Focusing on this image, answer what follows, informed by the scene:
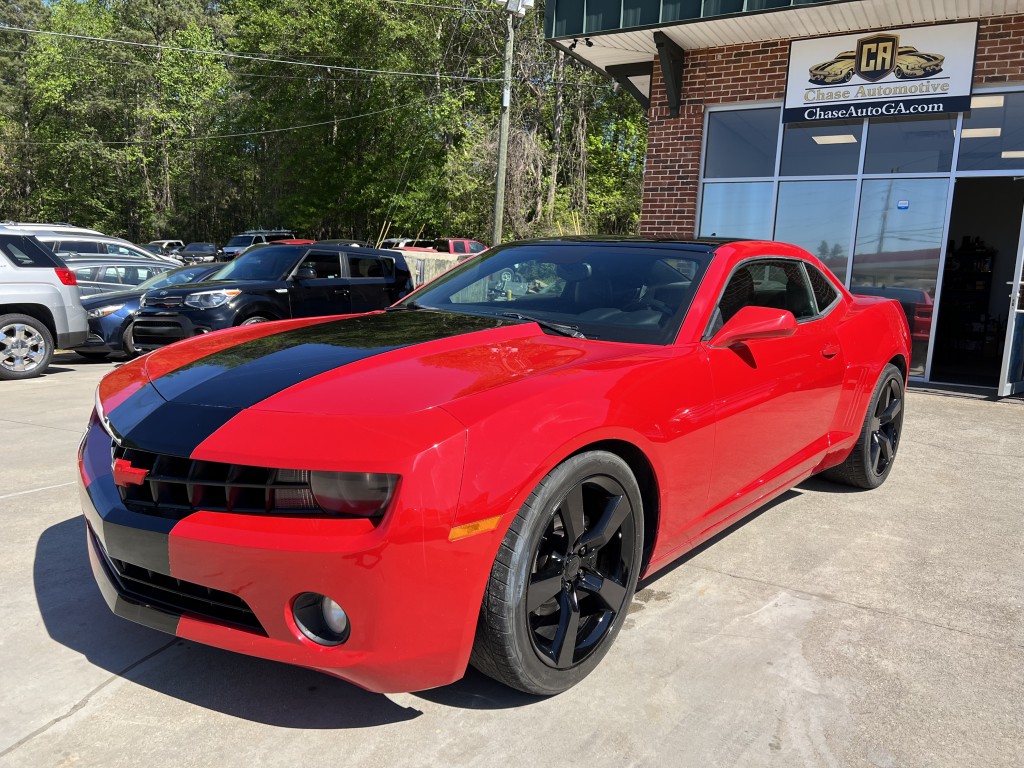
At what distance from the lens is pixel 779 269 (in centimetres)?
392

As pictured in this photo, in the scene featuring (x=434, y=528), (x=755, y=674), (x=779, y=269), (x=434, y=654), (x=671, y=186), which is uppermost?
(x=671, y=186)

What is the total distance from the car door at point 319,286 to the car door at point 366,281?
0.11 meters

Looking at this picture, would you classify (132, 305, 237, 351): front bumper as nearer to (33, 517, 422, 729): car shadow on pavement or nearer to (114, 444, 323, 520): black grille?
(33, 517, 422, 729): car shadow on pavement

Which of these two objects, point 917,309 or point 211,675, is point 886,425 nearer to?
point 211,675

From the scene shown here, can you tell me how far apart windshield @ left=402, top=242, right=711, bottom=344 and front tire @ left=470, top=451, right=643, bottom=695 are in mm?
782

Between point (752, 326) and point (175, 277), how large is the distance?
10.5 metres

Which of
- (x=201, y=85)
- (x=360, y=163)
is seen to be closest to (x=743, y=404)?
(x=360, y=163)

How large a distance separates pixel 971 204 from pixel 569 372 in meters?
13.7

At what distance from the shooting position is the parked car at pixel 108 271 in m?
11.7

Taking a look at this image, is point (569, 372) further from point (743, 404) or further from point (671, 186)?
point (671, 186)

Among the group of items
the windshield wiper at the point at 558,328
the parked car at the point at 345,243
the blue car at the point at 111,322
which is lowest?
the blue car at the point at 111,322

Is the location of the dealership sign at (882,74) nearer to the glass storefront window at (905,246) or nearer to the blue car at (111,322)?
the glass storefront window at (905,246)

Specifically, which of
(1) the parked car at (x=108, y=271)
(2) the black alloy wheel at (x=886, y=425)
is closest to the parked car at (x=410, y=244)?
(1) the parked car at (x=108, y=271)

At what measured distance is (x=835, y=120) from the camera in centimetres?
968
